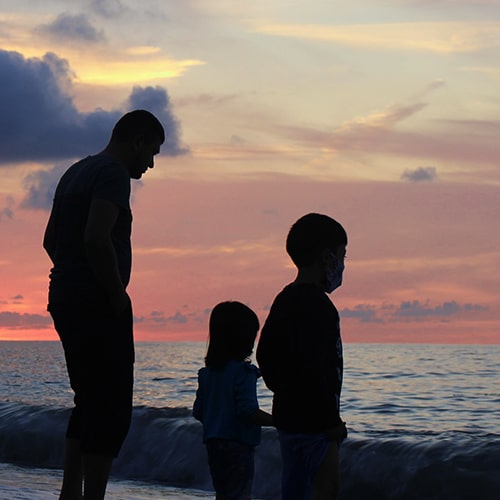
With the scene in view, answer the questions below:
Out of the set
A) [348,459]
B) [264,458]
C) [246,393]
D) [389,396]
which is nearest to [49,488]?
[264,458]

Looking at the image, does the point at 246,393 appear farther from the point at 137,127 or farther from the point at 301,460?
the point at 137,127

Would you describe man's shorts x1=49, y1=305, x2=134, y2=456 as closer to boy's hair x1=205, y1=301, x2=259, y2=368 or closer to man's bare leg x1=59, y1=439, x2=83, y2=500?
man's bare leg x1=59, y1=439, x2=83, y2=500

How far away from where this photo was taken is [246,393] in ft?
15.5

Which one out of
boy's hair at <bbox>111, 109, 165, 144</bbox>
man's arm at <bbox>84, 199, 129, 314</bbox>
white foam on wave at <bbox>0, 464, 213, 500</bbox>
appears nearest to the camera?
man's arm at <bbox>84, 199, 129, 314</bbox>

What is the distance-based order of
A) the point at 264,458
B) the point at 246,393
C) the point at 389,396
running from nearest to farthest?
the point at 246,393 < the point at 264,458 < the point at 389,396

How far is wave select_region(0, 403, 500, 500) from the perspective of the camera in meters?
7.88

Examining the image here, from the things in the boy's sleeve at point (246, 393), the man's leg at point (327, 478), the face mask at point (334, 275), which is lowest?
the man's leg at point (327, 478)

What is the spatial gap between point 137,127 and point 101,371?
4.02ft

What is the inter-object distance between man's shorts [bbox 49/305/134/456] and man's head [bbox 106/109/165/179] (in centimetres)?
76

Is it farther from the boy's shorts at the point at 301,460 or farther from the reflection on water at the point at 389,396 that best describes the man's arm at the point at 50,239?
the reflection on water at the point at 389,396

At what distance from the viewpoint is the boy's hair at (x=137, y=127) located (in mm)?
4387

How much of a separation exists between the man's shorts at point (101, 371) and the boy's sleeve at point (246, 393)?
2.37ft

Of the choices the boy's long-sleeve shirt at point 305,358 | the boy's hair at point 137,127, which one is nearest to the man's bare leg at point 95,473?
the boy's long-sleeve shirt at point 305,358

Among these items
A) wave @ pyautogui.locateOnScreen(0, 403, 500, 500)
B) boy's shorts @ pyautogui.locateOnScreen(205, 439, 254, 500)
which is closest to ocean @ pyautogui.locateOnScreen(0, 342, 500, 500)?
wave @ pyautogui.locateOnScreen(0, 403, 500, 500)
